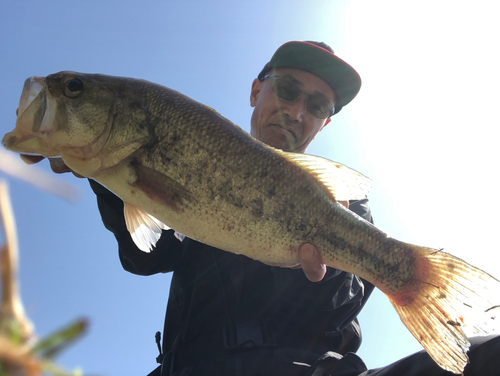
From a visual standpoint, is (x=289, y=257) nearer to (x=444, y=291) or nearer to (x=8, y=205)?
(x=444, y=291)

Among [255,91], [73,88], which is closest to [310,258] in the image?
[73,88]

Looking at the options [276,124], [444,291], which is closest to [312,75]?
[276,124]

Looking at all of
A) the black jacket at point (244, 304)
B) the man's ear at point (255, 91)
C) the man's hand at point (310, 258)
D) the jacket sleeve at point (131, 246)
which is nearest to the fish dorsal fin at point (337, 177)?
the man's hand at point (310, 258)

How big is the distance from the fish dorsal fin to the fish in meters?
0.09

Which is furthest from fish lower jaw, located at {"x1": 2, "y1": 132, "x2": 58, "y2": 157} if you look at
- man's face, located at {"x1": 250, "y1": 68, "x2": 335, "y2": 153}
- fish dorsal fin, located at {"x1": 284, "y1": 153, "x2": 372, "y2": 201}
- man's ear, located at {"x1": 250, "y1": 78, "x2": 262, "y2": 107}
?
man's ear, located at {"x1": 250, "y1": 78, "x2": 262, "y2": 107}

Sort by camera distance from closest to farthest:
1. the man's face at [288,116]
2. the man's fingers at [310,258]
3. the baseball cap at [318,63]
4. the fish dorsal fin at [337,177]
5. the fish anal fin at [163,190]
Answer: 1. the fish anal fin at [163,190]
2. the man's fingers at [310,258]
3. the fish dorsal fin at [337,177]
4. the man's face at [288,116]
5. the baseball cap at [318,63]

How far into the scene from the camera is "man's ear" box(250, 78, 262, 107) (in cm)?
573

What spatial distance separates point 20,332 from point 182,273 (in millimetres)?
3440

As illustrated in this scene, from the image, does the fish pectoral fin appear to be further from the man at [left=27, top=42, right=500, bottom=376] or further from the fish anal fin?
the man at [left=27, top=42, right=500, bottom=376]

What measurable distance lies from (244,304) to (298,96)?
3123 millimetres

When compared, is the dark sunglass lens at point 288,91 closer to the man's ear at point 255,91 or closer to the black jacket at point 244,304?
the man's ear at point 255,91

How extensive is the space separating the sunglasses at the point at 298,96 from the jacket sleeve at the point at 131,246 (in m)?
2.75

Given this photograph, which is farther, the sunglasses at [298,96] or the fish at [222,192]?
the sunglasses at [298,96]

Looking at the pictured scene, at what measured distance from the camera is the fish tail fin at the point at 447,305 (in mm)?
2289
